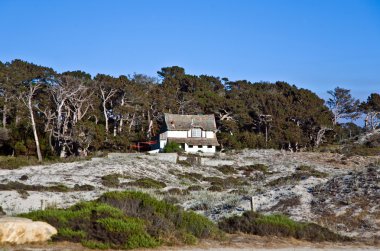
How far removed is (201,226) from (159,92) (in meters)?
64.2

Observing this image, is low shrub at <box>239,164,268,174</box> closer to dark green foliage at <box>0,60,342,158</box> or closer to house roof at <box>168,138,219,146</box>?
dark green foliage at <box>0,60,342,158</box>

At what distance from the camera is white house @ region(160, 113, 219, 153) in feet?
221

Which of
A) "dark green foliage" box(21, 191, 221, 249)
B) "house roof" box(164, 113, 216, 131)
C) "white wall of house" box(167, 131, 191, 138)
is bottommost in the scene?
"dark green foliage" box(21, 191, 221, 249)

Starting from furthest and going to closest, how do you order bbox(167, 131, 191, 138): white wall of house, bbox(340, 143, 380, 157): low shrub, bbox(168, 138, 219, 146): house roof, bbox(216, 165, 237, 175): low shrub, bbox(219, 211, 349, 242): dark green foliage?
1. bbox(167, 131, 191, 138): white wall of house
2. bbox(168, 138, 219, 146): house roof
3. bbox(340, 143, 380, 157): low shrub
4. bbox(216, 165, 237, 175): low shrub
5. bbox(219, 211, 349, 242): dark green foliage

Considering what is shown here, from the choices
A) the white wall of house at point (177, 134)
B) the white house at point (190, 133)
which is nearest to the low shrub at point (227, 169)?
the white house at point (190, 133)

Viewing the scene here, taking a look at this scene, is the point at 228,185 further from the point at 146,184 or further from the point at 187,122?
the point at 187,122

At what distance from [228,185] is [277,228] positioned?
22.7 m

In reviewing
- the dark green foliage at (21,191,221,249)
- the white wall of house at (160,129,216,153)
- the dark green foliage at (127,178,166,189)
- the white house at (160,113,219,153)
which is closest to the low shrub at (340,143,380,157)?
the white house at (160,113,219,153)

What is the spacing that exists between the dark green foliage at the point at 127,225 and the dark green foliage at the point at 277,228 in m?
1.23

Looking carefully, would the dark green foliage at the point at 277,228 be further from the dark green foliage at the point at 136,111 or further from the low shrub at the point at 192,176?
the dark green foliage at the point at 136,111

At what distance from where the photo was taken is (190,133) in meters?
68.9

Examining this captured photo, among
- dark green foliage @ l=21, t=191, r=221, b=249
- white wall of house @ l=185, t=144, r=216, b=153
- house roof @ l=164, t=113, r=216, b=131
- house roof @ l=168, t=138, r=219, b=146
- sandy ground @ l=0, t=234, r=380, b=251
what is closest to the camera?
sandy ground @ l=0, t=234, r=380, b=251

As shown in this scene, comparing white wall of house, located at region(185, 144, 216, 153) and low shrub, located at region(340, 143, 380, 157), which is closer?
low shrub, located at region(340, 143, 380, 157)

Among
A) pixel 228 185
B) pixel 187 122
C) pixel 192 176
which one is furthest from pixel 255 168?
pixel 187 122
